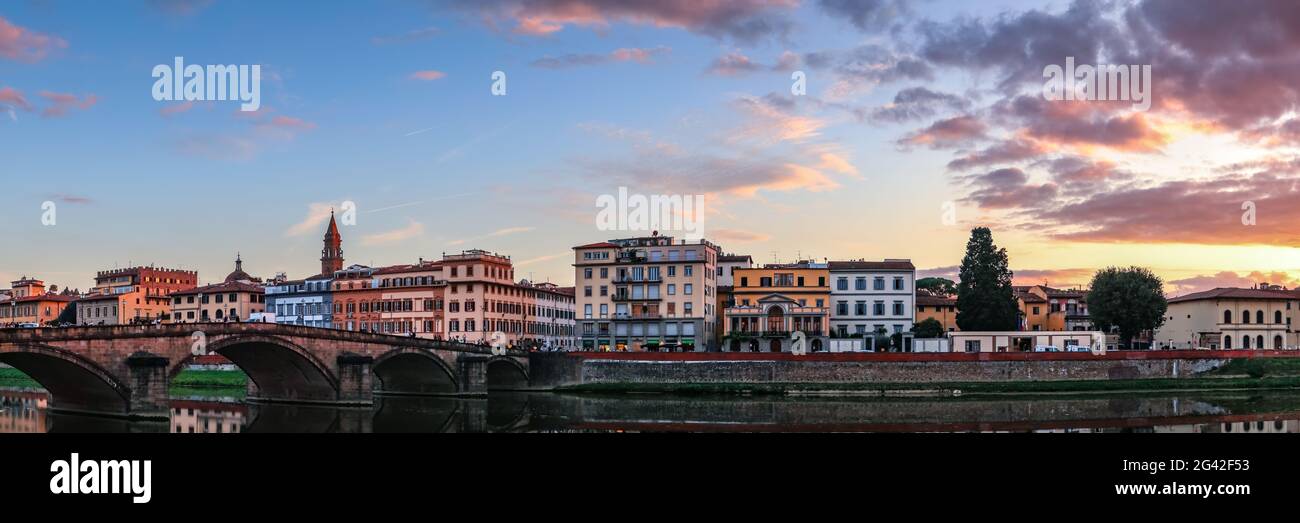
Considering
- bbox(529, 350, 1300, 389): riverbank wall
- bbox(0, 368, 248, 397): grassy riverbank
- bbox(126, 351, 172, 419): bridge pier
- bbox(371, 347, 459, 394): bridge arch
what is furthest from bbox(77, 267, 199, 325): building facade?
bbox(126, 351, 172, 419): bridge pier

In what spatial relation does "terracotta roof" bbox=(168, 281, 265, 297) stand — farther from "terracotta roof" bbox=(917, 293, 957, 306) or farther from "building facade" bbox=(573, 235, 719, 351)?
"terracotta roof" bbox=(917, 293, 957, 306)

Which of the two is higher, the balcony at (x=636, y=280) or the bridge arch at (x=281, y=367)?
the balcony at (x=636, y=280)

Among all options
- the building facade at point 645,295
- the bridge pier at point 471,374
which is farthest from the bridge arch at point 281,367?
the building facade at point 645,295

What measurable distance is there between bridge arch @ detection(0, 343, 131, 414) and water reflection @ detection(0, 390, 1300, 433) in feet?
3.94

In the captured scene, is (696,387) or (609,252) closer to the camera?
(696,387)

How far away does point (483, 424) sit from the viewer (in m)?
65.4

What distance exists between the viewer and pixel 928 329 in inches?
4341

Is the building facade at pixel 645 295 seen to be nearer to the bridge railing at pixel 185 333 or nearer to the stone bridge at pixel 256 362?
the stone bridge at pixel 256 362

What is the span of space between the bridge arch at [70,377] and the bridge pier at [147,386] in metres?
0.50

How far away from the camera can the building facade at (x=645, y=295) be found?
4141 inches

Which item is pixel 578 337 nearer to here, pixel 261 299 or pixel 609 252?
pixel 609 252
